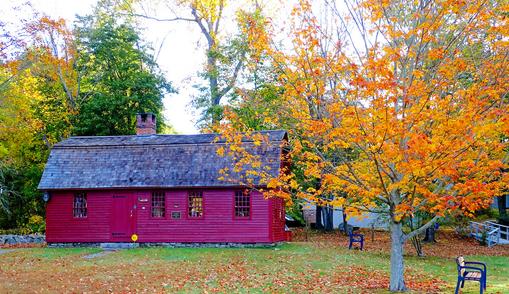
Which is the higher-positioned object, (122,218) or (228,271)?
(122,218)

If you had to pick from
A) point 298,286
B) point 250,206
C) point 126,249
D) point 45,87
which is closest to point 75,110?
point 45,87

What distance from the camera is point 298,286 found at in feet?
48.4

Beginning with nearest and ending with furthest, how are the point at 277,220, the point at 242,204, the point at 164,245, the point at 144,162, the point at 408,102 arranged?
the point at 408,102 < the point at 242,204 < the point at 164,245 < the point at 277,220 < the point at 144,162

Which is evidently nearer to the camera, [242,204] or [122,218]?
[242,204]

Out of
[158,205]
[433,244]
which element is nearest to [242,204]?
[158,205]

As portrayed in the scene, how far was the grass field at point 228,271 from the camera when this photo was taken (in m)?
14.6

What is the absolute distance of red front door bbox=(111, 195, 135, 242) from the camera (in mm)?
25625

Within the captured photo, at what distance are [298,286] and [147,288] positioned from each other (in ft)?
13.1

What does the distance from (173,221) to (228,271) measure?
8.40 metres

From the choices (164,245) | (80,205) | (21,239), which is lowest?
(164,245)

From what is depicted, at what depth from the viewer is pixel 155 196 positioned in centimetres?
2562

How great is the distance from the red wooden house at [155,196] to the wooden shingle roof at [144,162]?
0.15 ft

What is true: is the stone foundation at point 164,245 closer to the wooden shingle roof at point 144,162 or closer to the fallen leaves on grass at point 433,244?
the wooden shingle roof at point 144,162

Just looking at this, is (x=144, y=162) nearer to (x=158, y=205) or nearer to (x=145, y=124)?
(x=158, y=205)
